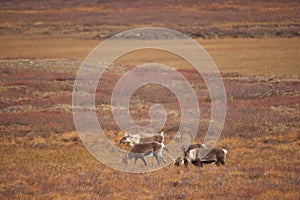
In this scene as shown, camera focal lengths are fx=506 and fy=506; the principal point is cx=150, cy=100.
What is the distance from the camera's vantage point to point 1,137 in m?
22.2

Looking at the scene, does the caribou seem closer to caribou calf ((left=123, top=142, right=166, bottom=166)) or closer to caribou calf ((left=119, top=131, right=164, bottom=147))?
caribou calf ((left=123, top=142, right=166, bottom=166))

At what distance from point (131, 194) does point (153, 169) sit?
8.90 ft

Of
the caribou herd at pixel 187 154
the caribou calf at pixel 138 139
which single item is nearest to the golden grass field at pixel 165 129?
the caribou herd at pixel 187 154

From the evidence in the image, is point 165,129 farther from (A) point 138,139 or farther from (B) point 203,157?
(B) point 203,157

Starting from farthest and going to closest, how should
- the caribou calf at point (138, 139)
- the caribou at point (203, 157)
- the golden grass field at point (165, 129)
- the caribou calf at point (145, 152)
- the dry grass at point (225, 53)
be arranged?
the dry grass at point (225, 53)
the caribou calf at point (138, 139)
the caribou calf at point (145, 152)
the caribou at point (203, 157)
the golden grass field at point (165, 129)

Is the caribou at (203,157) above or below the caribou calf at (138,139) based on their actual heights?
above

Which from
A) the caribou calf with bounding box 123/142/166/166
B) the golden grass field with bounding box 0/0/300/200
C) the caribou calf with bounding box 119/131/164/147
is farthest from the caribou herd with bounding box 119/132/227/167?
the caribou calf with bounding box 119/131/164/147

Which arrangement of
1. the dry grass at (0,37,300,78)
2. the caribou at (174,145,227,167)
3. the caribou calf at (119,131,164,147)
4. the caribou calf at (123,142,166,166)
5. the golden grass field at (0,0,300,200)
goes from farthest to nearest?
the dry grass at (0,37,300,78) < the caribou calf at (119,131,164,147) < the caribou calf at (123,142,166,166) < the caribou at (174,145,227,167) < the golden grass field at (0,0,300,200)

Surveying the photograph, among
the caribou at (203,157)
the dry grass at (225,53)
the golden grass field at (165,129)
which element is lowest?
the dry grass at (225,53)

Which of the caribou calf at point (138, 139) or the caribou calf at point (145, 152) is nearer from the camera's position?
the caribou calf at point (145, 152)

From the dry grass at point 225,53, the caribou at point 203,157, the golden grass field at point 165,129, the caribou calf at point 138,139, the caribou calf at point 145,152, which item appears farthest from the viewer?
the dry grass at point 225,53

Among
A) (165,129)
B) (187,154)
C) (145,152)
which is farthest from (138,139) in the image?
(165,129)

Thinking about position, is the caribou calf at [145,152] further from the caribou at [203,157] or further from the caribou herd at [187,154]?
the caribou at [203,157]

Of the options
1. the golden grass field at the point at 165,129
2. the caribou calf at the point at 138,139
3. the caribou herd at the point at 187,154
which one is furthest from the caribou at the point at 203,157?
the caribou calf at the point at 138,139
